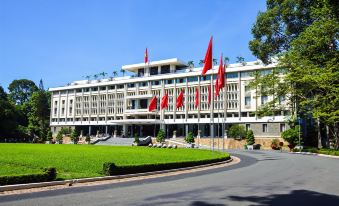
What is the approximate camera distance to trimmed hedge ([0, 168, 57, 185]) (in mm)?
13023

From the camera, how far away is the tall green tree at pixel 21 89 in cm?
12419

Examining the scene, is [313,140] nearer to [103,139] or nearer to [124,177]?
[103,139]

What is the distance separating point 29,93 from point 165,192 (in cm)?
12429

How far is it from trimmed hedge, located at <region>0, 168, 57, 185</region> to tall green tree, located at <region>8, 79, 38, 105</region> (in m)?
119

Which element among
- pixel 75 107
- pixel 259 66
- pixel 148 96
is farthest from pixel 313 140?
pixel 75 107

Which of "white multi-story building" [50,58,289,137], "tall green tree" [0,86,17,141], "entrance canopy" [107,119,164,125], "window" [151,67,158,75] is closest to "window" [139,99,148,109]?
"white multi-story building" [50,58,289,137]

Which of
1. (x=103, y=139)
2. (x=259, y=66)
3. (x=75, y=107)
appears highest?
(x=259, y=66)

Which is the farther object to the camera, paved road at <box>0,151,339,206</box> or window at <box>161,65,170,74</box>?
window at <box>161,65,170,74</box>

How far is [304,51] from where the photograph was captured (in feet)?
125

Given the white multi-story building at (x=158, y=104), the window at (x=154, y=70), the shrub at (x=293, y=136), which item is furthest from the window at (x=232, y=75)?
the shrub at (x=293, y=136)

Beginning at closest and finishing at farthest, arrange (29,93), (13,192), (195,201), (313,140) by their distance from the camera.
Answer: (195,201)
(13,192)
(313,140)
(29,93)

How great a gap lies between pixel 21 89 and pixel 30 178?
122m

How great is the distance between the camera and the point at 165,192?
41.6 ft

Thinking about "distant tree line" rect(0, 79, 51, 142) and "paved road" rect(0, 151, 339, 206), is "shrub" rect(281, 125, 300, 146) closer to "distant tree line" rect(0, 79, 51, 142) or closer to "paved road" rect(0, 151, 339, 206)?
"paved road" rect(0, 151, 339, 206)
